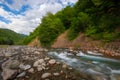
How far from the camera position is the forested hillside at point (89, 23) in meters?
28.1

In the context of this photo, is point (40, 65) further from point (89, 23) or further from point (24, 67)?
point (89, 23)

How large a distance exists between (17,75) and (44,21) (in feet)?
156

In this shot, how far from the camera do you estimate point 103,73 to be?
397 inches

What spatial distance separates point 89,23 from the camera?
38.0 meters

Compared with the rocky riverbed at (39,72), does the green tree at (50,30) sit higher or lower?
higher

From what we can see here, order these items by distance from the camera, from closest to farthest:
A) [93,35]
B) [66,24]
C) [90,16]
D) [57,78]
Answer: [57,78] < [93,35] < [90,16] < [66,24]

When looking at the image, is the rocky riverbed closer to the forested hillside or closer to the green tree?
the forested hillside

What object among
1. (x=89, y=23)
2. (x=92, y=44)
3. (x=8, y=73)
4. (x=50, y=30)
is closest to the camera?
(x=8, y=73)

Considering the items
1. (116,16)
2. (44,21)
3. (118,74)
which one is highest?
(44,21)

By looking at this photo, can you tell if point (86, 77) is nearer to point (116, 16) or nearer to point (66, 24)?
point (116, 16)

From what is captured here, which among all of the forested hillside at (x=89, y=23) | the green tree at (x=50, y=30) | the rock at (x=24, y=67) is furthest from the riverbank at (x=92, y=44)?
the rock at (x=24, y=67)

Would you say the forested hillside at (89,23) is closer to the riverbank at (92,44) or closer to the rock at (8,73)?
the riverbank at (92,44)

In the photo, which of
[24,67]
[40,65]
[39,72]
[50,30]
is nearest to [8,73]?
[24,67]

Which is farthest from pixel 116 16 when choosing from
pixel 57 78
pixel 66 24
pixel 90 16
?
pixel 66 24
